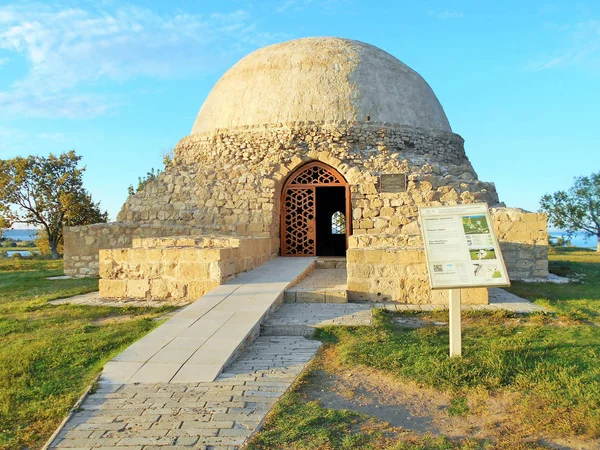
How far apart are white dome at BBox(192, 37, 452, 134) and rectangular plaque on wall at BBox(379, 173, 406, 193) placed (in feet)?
7.57

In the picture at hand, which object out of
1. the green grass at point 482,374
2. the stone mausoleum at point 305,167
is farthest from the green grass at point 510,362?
the stone mausoleum at point 305,167

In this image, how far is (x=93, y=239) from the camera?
469 inches

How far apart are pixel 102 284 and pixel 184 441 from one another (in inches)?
219

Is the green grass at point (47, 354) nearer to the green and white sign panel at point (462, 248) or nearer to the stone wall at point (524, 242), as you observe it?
the green and white sign panel at point (462, 248)

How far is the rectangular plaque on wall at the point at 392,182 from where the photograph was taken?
38.0 feet

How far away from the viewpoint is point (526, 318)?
20.1 ft

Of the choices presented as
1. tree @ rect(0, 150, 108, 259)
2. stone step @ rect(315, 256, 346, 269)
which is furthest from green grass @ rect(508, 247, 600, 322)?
tree @ rect(0, 150, 108, 259)

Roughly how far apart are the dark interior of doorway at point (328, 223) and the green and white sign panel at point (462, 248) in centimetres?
1251

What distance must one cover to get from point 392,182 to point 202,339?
26.1ft

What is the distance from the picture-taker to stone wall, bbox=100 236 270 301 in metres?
7.33

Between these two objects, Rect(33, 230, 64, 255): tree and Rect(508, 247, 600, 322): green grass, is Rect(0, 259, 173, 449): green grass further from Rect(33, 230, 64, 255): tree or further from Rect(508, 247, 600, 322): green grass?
Rect(33, 230, 64, 255): tree

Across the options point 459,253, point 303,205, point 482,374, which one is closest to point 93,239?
point 303,205

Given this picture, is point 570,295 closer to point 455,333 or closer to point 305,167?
point 455,333

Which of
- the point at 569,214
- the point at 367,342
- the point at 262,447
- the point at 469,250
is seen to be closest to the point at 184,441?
the point at 262,447
